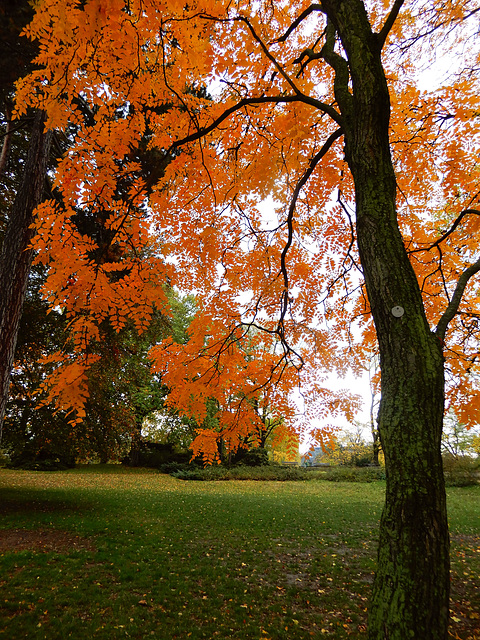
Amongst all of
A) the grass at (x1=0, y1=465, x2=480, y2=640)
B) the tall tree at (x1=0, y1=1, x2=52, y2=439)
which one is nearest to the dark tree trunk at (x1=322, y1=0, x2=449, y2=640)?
the grass at (x1=0, y1=465, x2=480, y2=640)

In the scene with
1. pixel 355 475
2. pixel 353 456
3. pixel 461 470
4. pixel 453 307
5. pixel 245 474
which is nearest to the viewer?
pixel 453 307

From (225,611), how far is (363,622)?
1.64m

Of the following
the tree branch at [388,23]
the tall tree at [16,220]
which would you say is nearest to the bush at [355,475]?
the tall tree at [16,220]

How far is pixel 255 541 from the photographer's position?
6.79 m

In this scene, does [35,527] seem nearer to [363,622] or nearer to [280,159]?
[363,622]

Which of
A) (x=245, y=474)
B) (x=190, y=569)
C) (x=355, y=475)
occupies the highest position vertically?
(x=190, y=569)

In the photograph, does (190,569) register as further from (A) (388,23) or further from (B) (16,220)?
(A) (388,23)

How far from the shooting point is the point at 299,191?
141 inches

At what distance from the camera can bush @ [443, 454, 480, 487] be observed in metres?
15.5

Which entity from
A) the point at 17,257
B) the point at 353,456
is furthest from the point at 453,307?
the point at 353,456

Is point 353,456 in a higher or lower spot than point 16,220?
lower

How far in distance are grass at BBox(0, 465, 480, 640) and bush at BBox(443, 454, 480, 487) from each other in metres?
6.71

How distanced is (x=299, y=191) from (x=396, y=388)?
8.18 ft

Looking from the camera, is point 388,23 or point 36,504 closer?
point 388,23
